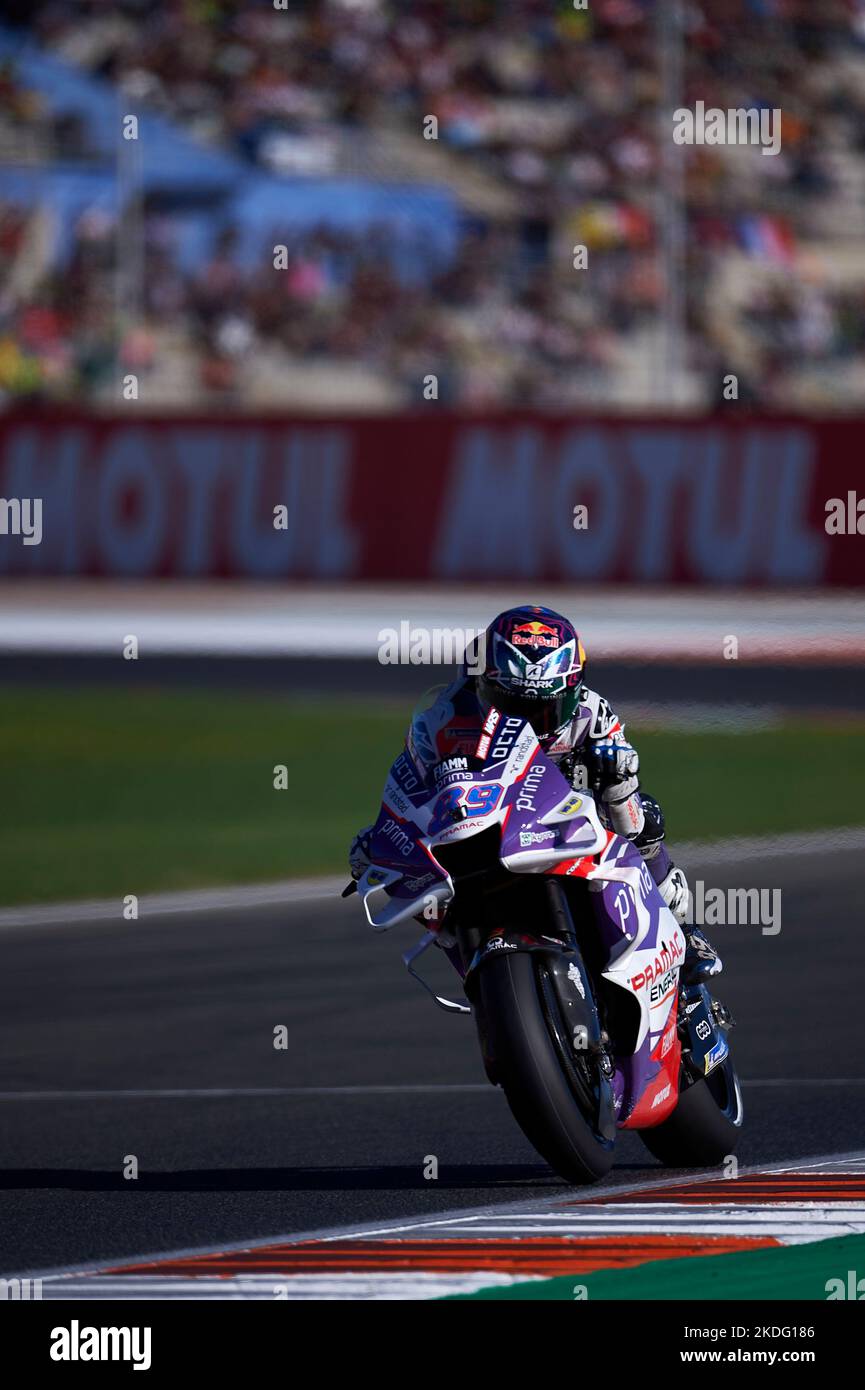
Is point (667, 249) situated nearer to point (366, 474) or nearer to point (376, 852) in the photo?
point (366, 474)

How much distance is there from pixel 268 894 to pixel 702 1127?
16.5ft

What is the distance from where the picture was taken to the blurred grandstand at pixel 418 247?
25641 mm

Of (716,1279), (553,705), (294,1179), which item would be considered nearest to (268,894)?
(294,1179)

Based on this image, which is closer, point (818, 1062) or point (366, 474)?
point (818, 1062)

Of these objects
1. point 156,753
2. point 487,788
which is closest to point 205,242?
point 156,753

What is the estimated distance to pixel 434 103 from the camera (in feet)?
92.5

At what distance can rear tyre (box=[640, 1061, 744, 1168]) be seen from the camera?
6055mm

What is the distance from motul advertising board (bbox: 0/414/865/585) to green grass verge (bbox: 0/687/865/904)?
5322mm

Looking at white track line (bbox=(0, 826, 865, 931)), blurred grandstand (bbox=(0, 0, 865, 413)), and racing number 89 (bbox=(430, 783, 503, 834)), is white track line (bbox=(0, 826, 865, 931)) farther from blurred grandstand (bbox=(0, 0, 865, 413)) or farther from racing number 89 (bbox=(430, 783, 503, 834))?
blurred grandstand (bbox=(0, 0, 865, 413))

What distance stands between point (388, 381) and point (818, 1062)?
18833mm
